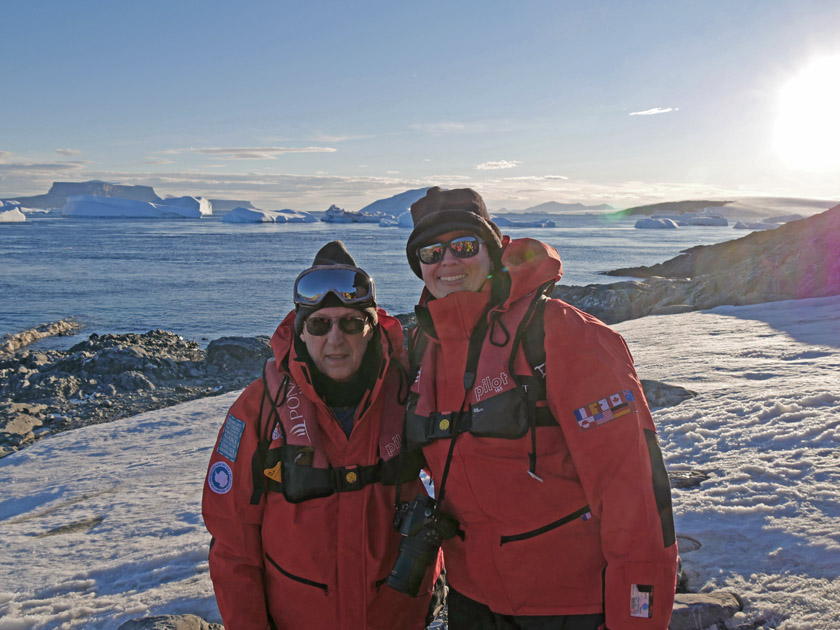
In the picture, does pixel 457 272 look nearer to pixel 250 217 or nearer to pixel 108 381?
pixel 108 381

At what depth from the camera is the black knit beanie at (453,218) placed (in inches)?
86.4

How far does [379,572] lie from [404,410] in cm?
58

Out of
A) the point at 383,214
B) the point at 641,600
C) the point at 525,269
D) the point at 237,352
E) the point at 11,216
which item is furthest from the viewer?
the point at 383,214

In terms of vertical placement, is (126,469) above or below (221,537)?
below

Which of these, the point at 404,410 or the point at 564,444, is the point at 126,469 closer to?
the point at 404,410

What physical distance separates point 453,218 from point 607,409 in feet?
2.89

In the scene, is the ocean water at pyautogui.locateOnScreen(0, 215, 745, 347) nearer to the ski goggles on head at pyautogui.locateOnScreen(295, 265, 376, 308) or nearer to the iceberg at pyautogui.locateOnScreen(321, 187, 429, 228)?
the ski goggles on head at pyautogui.locateOnScreen(295, 265, 376, 308)

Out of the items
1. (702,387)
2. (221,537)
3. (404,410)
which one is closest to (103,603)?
(221,537)

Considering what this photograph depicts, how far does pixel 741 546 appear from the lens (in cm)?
309

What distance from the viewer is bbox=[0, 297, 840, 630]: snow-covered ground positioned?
116 inches

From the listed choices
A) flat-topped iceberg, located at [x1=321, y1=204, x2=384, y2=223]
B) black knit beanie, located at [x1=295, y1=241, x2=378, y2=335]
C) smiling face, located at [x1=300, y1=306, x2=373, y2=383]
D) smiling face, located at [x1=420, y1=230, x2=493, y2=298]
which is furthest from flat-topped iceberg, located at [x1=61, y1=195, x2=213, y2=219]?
smiling face, located at [x1=420, y1=230, x2=493, y2=298]

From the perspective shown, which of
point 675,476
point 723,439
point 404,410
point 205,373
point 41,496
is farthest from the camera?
point 205,373

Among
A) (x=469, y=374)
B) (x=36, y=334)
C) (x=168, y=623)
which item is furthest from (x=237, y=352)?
(x=469, y=374)

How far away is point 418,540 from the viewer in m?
2.01
